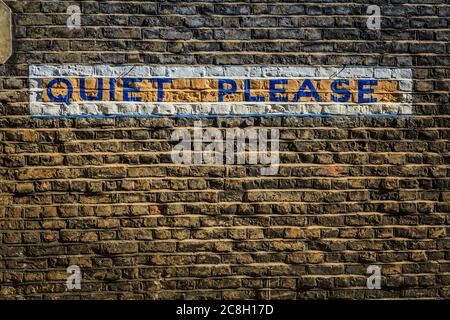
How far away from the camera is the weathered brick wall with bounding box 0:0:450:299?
3141 mm

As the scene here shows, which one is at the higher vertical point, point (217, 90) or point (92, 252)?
point (217, 90)

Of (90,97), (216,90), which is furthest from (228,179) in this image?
(90,97)

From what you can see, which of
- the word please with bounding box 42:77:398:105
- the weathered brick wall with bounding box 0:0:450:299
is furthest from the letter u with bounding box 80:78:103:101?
the weathered brick wall with bounding box 0:0:450:299

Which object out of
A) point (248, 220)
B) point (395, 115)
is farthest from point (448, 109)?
point (248, 220)

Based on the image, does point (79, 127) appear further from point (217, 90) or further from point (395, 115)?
point (395, 115)

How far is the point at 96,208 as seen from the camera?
318 centimetres

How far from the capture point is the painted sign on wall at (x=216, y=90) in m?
3.15

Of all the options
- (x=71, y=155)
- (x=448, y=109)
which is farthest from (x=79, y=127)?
(x=448, y=109)

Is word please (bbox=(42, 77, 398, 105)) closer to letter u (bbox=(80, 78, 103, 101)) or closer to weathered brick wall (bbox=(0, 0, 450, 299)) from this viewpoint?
letter u (bbox=(80, 78, 103, 101))

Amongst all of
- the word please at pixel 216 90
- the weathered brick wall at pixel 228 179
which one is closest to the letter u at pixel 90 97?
the word please at pixel 216 90

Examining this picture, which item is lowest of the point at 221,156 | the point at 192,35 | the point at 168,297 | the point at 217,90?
the point at 168,297

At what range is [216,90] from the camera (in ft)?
10.5

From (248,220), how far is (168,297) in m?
0.85

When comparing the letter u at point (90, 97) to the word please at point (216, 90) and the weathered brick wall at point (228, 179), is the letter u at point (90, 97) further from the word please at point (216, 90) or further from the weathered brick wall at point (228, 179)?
the weathered brick wall at point (228, 179)
